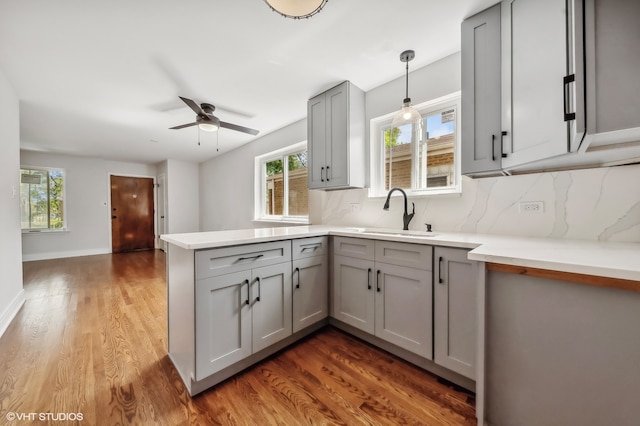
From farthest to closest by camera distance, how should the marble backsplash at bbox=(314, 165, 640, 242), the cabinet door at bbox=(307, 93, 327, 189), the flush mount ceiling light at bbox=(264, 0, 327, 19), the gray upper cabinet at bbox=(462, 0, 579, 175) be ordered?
the cabinet door at bbox=(307, 93, 327, 189) → the marble backsplash at bbox=(314, 165, 640, 242) → the flush mount ceiling light at bbox=(264, 0, 327, 19) → the gray upper cabinet at bbox=(462, 0, 579, 175)

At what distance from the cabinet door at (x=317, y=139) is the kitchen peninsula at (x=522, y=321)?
1.25 metres

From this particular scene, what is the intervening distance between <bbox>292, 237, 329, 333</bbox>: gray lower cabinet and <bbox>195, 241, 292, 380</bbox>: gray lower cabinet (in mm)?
74

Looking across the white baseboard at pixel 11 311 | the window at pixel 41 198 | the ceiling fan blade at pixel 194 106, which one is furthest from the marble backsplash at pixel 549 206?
the window at pixel 41 198

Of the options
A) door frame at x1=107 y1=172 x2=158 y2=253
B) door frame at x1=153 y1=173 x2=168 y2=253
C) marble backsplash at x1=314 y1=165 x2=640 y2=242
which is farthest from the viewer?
door frame at x1=153 y1=173 x2=168 y2=253

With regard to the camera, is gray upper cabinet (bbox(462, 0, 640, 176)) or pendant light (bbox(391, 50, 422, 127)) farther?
pendant light (bbox(391, 50, 422, 127))

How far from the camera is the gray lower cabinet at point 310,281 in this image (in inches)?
74.7

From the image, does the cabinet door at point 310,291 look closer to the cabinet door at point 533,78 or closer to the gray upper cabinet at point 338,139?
the gray upper cabinet at point 338,139

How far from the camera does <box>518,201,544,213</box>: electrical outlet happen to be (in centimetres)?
163

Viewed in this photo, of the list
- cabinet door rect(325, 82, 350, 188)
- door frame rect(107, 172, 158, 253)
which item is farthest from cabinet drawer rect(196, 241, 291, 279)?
door frame rect(107, 172, 158, 253)

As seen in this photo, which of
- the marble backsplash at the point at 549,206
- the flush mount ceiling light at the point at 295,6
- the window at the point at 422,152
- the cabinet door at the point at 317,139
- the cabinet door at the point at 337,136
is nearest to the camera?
the flush mount ceiling light at the point at 295,6

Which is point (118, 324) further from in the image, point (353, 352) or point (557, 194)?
point (557, 194)

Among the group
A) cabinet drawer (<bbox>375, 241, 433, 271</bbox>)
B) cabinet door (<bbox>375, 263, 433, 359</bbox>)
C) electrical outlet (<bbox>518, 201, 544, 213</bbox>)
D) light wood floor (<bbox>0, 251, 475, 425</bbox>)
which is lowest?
light wood floor (<bbox>0, 251, 475, 425</bbox>)

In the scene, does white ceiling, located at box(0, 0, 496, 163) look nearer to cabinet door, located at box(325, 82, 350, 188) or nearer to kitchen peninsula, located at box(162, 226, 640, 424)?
cabinet door, located at box(325, 82, 350, 188)

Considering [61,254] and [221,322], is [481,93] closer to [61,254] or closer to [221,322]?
[221,322]
